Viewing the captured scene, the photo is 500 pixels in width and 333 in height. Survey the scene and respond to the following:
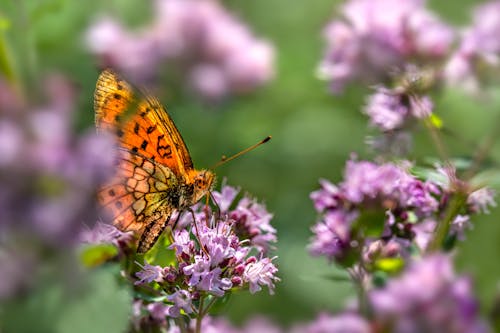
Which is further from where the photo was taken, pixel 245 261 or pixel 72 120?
pixel 245 261

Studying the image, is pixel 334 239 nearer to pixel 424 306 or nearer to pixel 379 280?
pixel 379 280

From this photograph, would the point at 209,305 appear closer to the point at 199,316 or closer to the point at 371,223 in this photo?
the point at 199,316

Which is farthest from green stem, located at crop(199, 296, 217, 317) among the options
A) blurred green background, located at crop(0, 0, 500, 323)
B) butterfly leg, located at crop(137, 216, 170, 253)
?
blurred green background, located at crop(0, 0, 500, 323)

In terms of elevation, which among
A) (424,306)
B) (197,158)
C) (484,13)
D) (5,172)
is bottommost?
(424,306)

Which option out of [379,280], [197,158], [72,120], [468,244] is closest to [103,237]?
[72,120]

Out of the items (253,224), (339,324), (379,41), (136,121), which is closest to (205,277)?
(253,224)

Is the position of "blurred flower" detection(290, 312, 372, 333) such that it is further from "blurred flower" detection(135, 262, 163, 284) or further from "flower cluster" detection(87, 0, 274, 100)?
"flower cluster" detection(87, 0, 274, 100)
